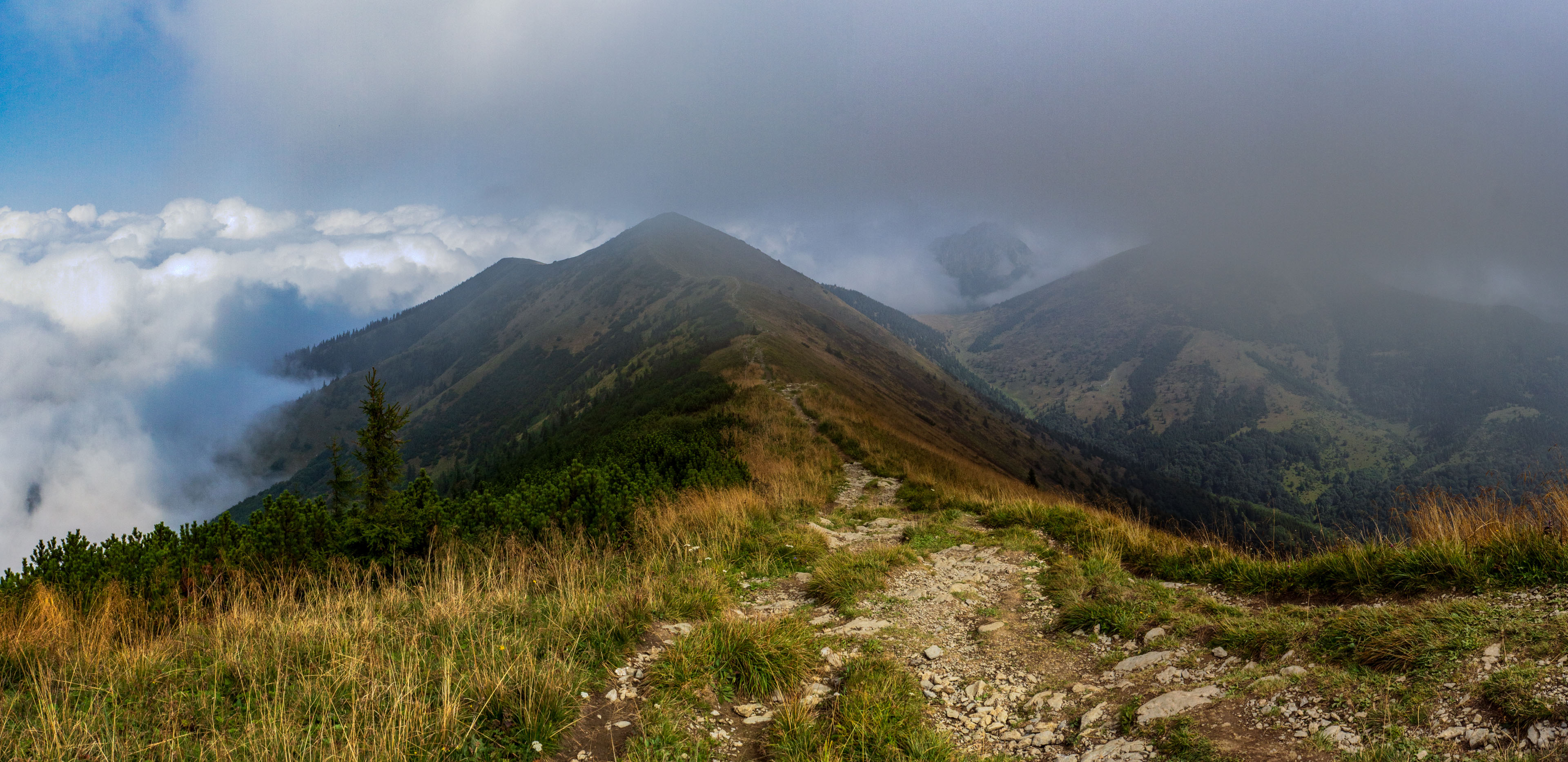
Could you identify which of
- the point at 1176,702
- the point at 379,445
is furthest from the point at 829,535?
the point at 379,445

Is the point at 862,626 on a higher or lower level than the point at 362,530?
lower

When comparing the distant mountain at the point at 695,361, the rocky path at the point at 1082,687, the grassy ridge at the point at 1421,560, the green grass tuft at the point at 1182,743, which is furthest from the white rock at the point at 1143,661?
the distant mountain at the point at 695,361

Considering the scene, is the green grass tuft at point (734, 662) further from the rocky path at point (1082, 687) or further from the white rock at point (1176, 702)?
the white rock at point (1176, 702)

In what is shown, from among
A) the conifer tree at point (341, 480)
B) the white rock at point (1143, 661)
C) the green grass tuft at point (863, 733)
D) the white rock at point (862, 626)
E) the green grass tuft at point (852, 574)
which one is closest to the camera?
the green grass tuft at point (863, 733)

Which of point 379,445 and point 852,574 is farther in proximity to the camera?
point 379,445

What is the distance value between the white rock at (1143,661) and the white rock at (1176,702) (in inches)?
30.3

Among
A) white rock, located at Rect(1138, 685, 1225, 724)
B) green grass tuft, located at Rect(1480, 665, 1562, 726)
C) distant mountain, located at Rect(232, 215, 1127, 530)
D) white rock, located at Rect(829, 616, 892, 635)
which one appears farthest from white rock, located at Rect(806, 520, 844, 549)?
distant mountain, located at Rect(232, 215, 1127, 530)

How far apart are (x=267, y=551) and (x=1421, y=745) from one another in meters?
12.8

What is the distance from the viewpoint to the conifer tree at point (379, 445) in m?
25.7

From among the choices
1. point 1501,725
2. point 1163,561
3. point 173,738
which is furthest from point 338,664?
point 1163,561

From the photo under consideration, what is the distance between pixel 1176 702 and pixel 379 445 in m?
29.1

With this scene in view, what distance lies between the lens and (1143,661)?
5828 millimetres

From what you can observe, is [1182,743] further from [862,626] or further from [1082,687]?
[862,626]

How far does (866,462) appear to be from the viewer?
21.1 m
